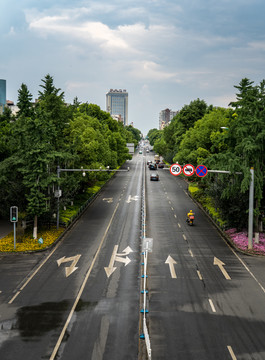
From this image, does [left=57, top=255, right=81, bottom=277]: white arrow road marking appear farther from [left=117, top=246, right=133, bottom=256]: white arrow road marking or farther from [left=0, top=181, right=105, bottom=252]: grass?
[left=117, top=246, right=133, bottom=256]: white arrow road marking

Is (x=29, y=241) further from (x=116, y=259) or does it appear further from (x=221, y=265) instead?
(x=221, y=265)

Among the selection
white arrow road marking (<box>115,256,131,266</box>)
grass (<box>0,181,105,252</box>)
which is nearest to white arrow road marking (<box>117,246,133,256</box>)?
white arrow road marking (<box>115,256,131,266</box>)

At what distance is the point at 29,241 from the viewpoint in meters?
29.4

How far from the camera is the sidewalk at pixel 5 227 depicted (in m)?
32.7

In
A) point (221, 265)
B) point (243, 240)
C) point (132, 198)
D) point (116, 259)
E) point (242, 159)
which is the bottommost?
point (116, 259)

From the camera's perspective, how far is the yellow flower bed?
90.0ft

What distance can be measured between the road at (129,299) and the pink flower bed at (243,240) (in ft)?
3.40

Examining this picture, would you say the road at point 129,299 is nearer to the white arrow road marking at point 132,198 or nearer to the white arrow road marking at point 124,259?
the white arrow road marking at point 124,259

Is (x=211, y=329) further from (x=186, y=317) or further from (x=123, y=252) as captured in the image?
(x=123, y=252)

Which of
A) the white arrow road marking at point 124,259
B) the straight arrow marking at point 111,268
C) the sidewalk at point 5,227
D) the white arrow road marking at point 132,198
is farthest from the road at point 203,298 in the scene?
the white arrow road marking at point 132,198

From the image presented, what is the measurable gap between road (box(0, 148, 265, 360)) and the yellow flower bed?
96cm

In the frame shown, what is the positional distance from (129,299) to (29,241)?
1392cm

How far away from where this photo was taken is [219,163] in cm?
2962

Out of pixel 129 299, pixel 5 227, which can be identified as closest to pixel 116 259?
pixel 129 299
